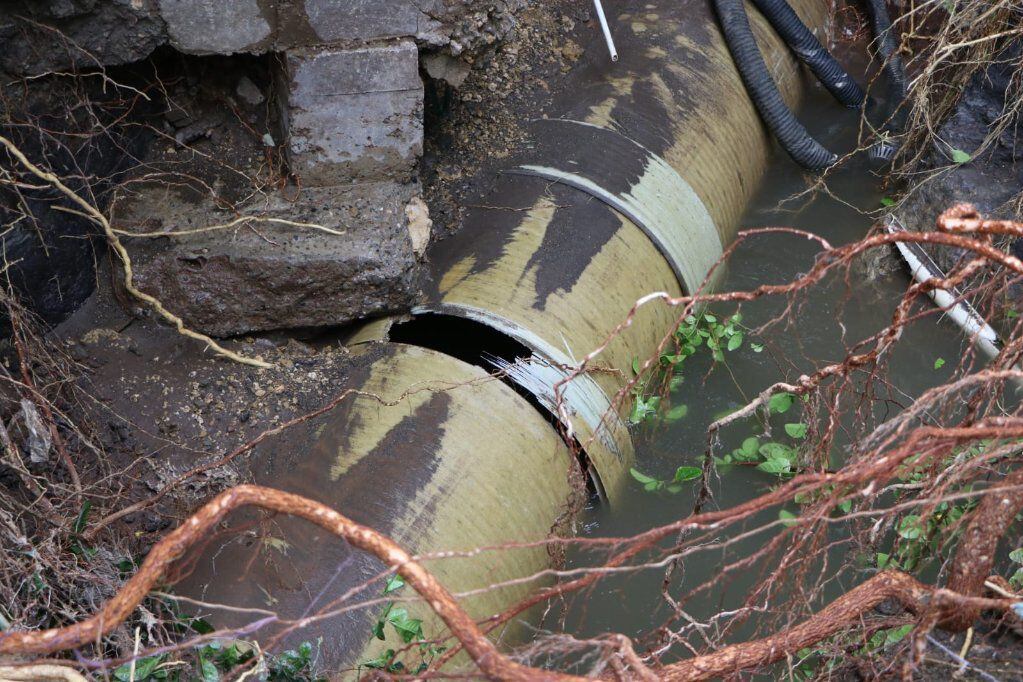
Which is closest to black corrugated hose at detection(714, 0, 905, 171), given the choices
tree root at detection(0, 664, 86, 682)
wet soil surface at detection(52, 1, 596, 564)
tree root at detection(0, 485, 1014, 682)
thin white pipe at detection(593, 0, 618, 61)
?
thin white pipe at detection(593, 0, 618, 61)

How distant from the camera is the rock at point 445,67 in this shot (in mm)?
3312

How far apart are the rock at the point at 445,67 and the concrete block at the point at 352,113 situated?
191 mm

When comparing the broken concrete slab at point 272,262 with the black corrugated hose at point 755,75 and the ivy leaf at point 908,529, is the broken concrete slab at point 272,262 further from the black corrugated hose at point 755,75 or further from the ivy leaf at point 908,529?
the black corrugated hose at point 755,75

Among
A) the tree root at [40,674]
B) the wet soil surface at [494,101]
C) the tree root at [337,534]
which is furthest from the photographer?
the wet soil surface at [494,101]

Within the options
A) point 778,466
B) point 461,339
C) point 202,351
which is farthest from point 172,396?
point 778,466

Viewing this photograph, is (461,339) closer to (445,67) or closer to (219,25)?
(445,67)

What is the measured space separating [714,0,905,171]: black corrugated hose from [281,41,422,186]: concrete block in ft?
6.61

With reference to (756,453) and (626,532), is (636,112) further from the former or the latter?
(626,532)

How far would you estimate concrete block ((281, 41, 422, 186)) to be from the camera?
306 cm

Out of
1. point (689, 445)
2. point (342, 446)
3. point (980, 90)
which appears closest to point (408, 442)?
point (342, 446)

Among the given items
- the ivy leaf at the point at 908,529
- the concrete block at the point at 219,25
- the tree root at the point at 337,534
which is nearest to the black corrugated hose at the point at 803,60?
the ivy leaf at the point at 908,529

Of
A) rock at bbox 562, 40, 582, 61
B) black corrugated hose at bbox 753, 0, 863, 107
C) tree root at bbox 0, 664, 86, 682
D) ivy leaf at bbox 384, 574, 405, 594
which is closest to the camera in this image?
tree root at bbox 0, 664, 86, 682

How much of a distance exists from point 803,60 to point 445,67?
99.9 inches

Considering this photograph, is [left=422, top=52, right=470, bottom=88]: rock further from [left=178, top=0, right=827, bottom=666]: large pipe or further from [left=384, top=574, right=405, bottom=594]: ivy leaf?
[left=384, top=574, right=405, bottom=594]: ivy leaf
